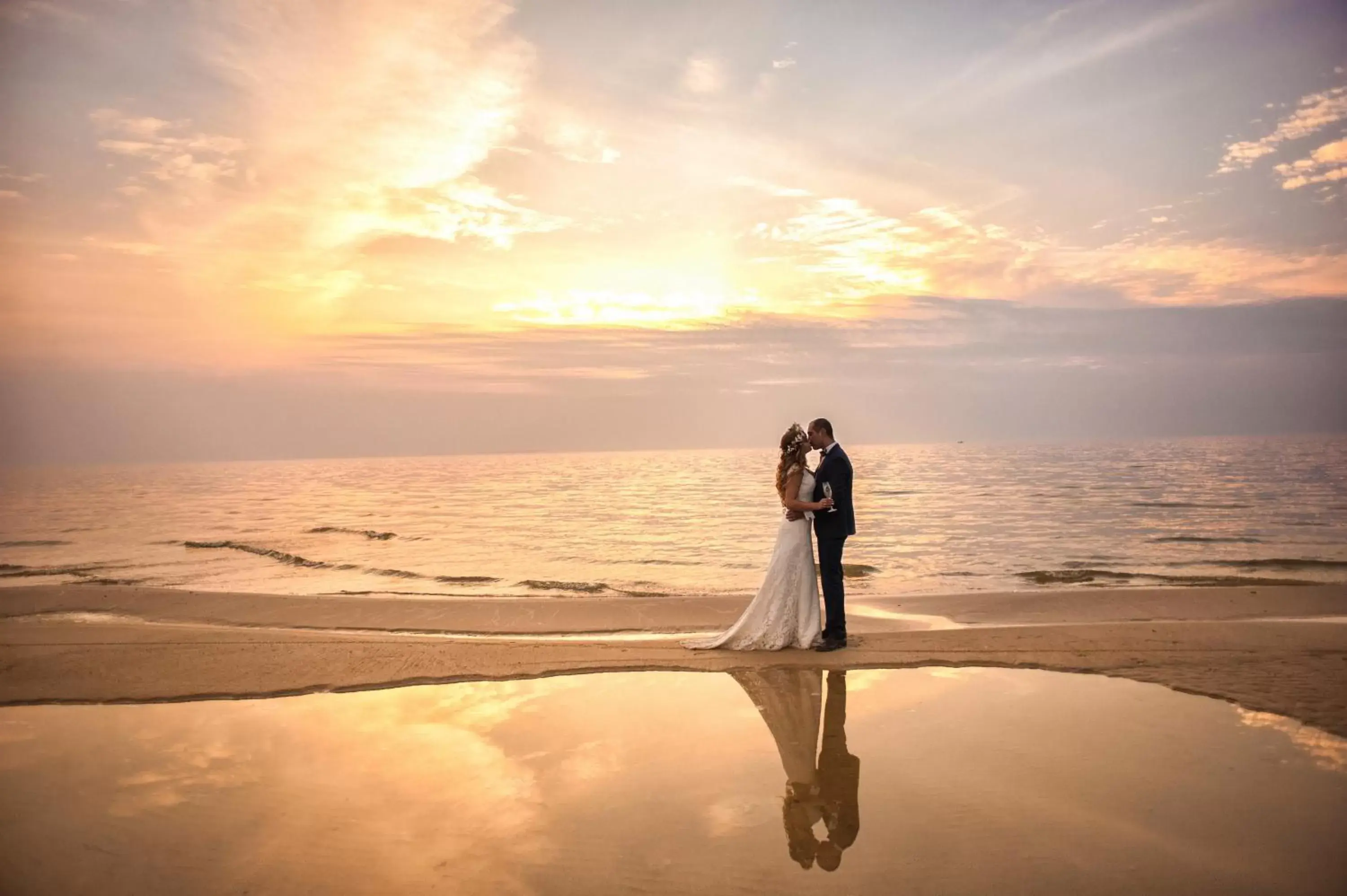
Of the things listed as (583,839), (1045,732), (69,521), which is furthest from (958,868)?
(69,521)

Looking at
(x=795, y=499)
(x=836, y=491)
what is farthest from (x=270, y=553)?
(x=836, y=491)

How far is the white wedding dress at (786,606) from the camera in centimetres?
967

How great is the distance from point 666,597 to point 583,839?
1019 cm

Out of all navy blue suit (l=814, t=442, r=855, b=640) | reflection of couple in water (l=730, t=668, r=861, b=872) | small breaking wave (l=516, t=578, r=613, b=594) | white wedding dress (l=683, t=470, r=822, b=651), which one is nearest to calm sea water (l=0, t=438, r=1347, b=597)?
small breaking wave (l=516, t=578, r=613, b=594)

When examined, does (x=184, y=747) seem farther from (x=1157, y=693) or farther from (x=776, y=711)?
(x=1157, y=693)

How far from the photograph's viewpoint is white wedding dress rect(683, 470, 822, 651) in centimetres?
967

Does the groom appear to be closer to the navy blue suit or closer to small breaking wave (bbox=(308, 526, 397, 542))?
the navy blue suit

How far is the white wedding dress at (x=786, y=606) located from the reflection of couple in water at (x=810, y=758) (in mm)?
1076

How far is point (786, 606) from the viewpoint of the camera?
32.0 feet

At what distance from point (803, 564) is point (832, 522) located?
712 millimetres

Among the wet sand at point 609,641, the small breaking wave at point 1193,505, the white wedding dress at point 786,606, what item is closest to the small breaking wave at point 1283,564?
the wet sand at point 609,641

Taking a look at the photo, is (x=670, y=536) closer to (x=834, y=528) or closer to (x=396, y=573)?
(x=396, y=573)

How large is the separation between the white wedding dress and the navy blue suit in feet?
0.43

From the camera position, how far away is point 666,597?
14695mm
